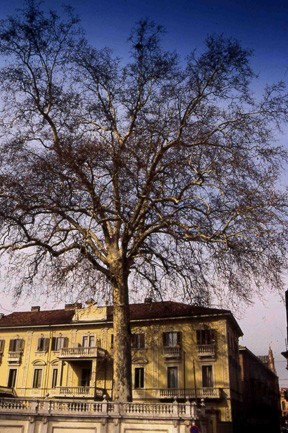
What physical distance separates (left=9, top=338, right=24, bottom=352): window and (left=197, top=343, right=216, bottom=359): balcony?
18.4 meters

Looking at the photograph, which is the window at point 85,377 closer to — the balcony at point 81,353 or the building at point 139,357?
the building at point 139,357

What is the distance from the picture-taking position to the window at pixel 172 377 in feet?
126

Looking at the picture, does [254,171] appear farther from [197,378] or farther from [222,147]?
[197,378]

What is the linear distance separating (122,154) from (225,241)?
5887 mm

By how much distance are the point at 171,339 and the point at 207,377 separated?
4.67m

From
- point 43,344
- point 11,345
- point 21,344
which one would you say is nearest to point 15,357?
point 21,344

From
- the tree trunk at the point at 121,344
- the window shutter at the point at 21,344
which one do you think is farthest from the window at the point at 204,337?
the tree trunk at the point at 121,344

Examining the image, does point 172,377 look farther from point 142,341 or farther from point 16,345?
point 16,345

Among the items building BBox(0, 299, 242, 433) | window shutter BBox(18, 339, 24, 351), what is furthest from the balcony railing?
window shutter BBox(18, 339, 24, 351)

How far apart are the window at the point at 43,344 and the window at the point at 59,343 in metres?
0.69

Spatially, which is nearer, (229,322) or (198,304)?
(198,304)

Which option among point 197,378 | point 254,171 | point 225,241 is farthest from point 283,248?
point 197,378

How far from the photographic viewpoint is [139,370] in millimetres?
39906

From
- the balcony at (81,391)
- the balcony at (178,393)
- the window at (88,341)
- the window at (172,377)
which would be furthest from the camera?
the window at (88,341)
